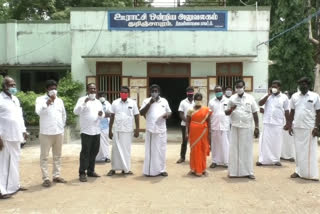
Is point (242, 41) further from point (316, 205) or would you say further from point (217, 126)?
point (316, 205)

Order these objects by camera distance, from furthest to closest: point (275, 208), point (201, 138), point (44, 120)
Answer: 1. point (201, 138)
2. point (44, 120)
3. point (275, 208)

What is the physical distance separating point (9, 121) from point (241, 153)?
434 cm

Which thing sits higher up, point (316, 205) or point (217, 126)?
point (217, 126)

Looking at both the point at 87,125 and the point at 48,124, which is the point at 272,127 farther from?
the point at 48,124

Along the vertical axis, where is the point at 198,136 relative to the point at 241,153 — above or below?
above

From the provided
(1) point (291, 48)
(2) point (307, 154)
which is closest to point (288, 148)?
(2) point (307, 154)

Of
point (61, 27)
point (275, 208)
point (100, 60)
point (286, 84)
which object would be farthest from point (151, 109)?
point (286, 84)

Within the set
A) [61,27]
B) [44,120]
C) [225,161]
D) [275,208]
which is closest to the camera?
[275,208]

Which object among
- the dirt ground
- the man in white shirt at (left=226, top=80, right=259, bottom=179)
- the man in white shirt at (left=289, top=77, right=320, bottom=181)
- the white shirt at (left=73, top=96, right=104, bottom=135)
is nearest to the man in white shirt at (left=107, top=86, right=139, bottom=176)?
the dirt ground

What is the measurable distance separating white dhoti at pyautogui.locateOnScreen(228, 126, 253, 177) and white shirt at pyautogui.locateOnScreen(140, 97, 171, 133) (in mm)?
1493

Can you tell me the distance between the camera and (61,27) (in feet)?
56.9

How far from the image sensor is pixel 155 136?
8.34m

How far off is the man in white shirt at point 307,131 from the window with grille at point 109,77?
8.03 metres

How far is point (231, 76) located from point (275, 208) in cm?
910
